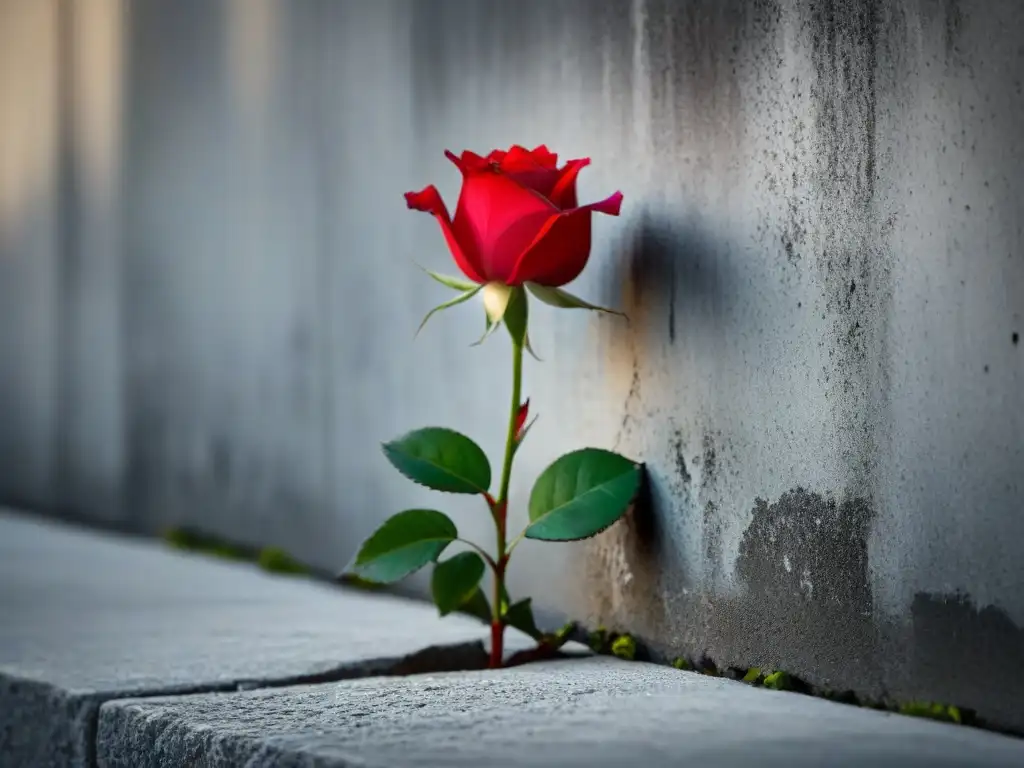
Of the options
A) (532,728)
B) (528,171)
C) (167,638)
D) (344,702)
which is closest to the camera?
(532,728)

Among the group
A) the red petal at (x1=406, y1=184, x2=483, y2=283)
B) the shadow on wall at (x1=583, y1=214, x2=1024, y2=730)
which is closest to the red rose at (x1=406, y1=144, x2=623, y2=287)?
the red petal at (x1=406, y1=184, x2=483, y2=283)

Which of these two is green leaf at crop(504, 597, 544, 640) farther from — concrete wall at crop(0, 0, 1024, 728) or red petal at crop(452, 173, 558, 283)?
red petal at crop(452, 173, 558, 283)

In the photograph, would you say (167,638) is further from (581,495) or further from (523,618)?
(581,495)

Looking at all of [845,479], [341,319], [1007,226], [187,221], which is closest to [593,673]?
[845,479]

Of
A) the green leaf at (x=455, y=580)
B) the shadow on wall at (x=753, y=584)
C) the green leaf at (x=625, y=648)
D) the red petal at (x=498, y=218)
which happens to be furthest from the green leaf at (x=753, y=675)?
the red petal at (x=498, y=218)

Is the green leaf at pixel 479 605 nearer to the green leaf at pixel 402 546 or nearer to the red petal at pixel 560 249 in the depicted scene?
the green leaf at pixel 402 546

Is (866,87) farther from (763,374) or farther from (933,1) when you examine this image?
(763,374)

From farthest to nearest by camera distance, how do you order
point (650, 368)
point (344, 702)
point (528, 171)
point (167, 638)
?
point (167, 638) < point (650, 368) < point (528, 171) < point (344, 702)

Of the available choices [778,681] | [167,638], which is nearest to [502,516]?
[778,681]

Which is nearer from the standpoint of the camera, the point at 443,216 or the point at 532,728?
the point at 532,728
